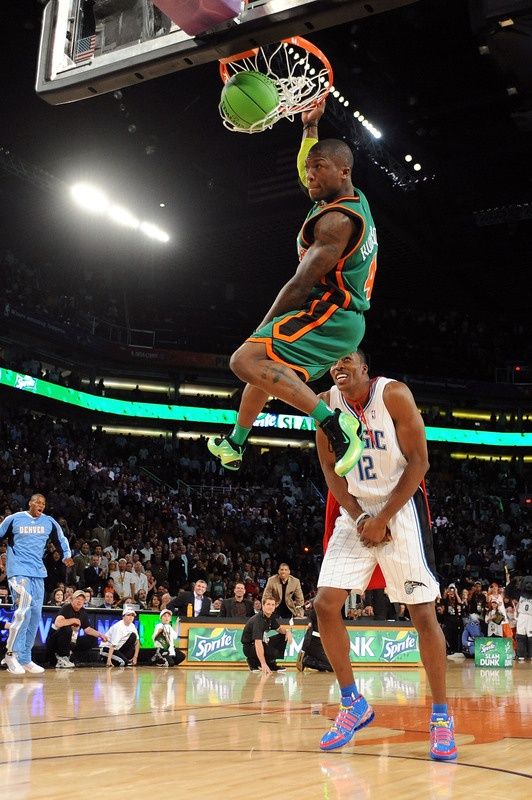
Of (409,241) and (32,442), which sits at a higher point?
(409,241)

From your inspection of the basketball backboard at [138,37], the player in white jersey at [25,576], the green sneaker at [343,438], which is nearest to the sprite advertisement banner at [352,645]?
the player in white jersey at [25,576]

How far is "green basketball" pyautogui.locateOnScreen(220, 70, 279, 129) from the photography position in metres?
4.45

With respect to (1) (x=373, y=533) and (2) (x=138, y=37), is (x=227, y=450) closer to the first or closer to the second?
(1) (x=373, y=533)

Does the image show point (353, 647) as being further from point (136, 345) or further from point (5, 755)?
point (136, 345)

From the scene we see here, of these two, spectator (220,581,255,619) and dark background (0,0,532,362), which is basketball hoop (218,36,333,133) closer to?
dark background (0,0,532,362)

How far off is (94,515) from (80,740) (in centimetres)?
1608

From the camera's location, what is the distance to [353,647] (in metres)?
13.7

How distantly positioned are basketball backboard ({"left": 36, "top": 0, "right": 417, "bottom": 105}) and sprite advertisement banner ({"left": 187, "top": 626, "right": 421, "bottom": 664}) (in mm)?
10160

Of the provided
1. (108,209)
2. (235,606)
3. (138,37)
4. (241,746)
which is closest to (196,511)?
(108,209)

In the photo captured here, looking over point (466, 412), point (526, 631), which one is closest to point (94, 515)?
point (526, 631)

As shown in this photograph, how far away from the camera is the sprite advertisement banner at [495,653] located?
1495 cm

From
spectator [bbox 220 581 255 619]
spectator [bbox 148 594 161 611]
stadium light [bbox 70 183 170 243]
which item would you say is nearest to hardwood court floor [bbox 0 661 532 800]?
spectator [bbox 220 581 255 619]

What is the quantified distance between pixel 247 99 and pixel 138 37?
738mm

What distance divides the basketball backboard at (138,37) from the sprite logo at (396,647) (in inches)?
452
